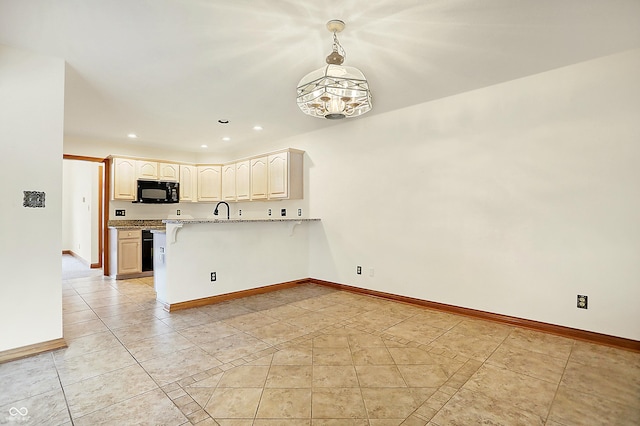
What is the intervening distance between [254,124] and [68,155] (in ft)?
11.1

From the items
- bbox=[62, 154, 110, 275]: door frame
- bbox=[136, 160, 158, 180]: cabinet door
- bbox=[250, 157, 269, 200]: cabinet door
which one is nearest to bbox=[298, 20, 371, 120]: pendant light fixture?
bbox=[250, 157, 269, 200]: cabinet door

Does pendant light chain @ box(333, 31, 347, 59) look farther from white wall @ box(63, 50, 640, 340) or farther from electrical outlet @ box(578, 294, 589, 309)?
electrical outlet @ box(578, 294, 589, 309)

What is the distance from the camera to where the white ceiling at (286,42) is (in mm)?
2102

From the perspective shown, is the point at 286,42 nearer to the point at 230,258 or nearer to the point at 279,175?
the point at 230,258

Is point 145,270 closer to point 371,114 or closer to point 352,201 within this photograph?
point 352,201

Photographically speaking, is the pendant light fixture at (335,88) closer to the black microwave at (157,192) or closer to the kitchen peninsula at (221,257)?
the kitchen peninsula at (221,257)

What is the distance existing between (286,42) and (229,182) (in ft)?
14.3

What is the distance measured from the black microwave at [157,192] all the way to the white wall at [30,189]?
3430mm

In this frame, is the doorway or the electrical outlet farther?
the doorway

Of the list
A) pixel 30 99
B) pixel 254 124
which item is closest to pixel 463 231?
pixel 254 124

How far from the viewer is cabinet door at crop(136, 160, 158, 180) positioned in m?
6.04

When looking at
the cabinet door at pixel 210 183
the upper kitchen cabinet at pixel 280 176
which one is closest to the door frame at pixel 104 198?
the cabinet door at pixel 210 183

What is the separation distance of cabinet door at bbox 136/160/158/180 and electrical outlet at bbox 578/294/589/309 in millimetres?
6636

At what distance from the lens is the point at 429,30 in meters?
2.36
